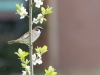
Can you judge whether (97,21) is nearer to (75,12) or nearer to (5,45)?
(75,12)

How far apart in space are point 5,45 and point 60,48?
Answer: 72 centimetres

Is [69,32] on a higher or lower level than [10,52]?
higher

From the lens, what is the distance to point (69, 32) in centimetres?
265

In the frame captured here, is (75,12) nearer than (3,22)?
No

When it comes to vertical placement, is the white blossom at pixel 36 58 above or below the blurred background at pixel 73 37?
below

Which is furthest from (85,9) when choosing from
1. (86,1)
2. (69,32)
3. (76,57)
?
(76,57)

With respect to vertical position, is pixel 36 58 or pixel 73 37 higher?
pixel 73 37

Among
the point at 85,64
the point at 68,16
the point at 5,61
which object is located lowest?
the point at 5,61

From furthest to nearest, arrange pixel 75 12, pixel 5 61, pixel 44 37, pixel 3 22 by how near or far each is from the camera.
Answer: pixel 75 12 < pixel 44 37 < pixel 3 22 < pixel 5 61

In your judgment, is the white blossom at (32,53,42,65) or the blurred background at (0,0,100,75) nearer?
the white blossom at (32,53,42,65)

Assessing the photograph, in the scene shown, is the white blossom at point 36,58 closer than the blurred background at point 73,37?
Yes

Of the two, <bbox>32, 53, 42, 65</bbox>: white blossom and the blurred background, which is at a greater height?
the blurred background

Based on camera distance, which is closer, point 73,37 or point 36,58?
point 36,58

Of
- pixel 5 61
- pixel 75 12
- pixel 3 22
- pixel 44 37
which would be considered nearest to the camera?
pixel 5 61
